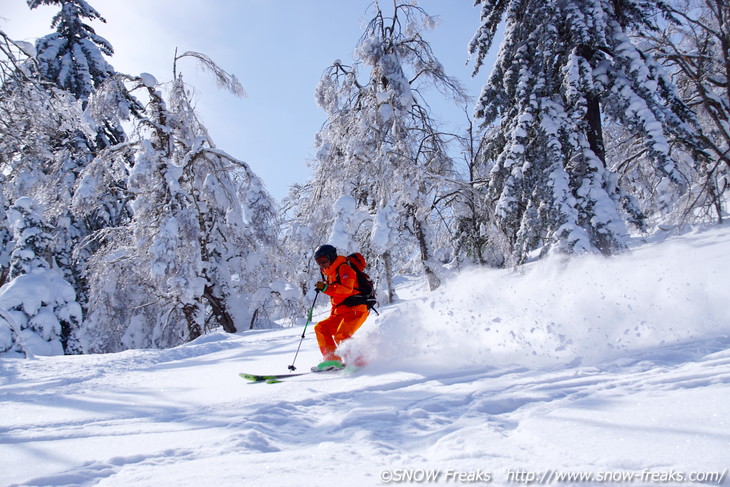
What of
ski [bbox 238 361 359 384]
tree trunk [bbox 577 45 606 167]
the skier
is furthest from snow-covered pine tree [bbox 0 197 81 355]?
tree trunk [bbox 577 45 606 167]

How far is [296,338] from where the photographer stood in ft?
26.2

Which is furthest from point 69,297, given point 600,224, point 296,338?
point 600,224

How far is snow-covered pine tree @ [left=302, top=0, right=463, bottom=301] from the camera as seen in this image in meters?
11.3

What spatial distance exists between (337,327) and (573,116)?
8673 mm

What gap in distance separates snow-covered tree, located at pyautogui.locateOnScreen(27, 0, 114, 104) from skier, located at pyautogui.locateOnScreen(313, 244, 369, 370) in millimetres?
17070

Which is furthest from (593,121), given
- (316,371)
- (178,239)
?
(178,239)

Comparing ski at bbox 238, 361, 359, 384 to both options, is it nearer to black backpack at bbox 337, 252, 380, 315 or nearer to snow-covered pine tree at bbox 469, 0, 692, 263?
black backpack at bbox 337, 252, 380, 315

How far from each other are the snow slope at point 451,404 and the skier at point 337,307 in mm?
339

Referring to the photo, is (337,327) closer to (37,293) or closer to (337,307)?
(337,307)

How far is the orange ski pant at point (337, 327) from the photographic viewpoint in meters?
5.43

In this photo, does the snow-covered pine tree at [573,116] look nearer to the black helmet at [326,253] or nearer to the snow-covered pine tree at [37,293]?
the black helmet at [326,253]

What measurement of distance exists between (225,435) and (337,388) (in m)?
1.43

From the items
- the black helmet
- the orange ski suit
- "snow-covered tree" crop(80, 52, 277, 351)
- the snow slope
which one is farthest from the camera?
"snow-covered tree" crop(80, 52, 277, 351)

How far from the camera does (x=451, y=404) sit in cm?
311
